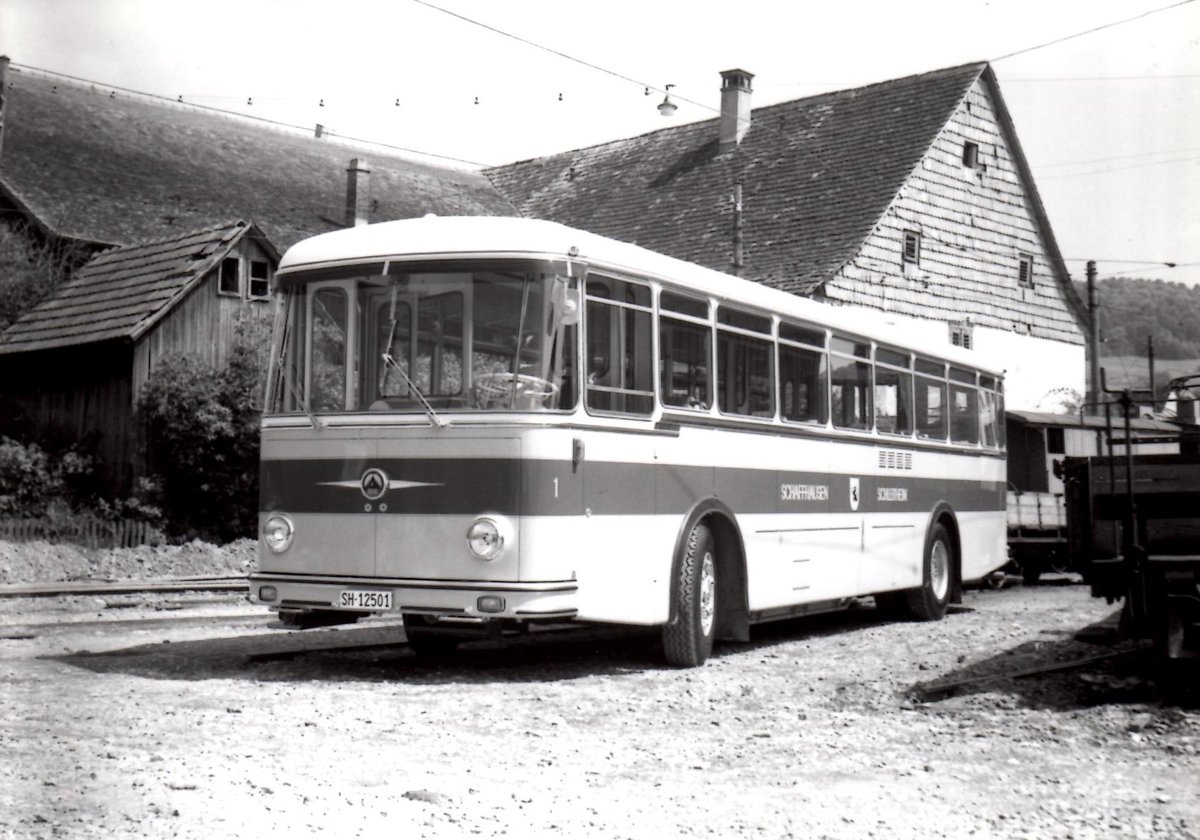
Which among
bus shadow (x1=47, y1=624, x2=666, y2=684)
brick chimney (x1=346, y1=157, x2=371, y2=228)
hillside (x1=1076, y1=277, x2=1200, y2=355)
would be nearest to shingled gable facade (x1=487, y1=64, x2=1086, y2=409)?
brick chimney (x1=346, y1=157, x2=371, y2=228)

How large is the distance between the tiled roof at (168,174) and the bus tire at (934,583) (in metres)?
21.3

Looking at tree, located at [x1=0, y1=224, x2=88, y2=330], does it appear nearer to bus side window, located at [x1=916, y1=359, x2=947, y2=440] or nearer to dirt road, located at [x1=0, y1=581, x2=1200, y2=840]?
dirt road, located at [x1=0, y1=581, x2=1200, y2=840]

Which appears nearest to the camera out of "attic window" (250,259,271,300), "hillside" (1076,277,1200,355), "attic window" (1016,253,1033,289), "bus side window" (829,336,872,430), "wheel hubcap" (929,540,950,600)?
"bus side window" (829,336,872,430)

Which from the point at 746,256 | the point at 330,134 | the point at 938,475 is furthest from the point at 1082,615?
the point at 330,134

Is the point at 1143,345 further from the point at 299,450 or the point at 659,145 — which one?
the point at 299,450

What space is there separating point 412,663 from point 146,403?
15.6 m

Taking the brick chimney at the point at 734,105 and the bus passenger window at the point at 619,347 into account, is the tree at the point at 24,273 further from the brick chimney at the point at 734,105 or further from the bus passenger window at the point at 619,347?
the bus passenger window at the point at 619,347

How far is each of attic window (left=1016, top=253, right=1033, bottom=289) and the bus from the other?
94.2 ft

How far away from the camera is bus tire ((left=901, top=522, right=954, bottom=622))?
1664 centimetres

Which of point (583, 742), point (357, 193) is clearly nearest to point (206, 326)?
point (357, 193)

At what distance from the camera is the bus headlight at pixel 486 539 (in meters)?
10.1

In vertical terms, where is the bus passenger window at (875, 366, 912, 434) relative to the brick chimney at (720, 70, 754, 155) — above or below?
below

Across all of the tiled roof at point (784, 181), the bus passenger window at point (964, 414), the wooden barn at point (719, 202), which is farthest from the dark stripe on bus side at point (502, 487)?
the tiled roof at point (784, 181)

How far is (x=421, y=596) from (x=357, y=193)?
105 feet
